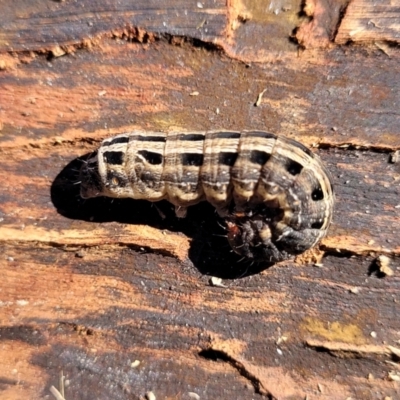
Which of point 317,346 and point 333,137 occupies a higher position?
point 333,137

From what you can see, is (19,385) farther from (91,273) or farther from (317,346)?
(317,346)

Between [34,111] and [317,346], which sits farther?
[34,111]

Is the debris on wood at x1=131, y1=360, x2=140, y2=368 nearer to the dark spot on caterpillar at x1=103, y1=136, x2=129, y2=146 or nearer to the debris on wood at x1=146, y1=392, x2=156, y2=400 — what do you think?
the debris on wood at x1=146, y1=392, x2=156, y2=400

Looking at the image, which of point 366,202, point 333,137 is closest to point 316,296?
point 366,202

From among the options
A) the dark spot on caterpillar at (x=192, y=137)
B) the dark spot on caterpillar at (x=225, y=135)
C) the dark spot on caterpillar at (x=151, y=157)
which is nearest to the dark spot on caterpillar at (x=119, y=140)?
the dark spot on caterpillar at (x=151, y=157)

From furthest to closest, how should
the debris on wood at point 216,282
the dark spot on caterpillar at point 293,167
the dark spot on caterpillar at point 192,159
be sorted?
the debris on wood at point 216,282 → the dark spot on caterpillar at point 192,159 → the dark spot on caterpillar at point 293,167

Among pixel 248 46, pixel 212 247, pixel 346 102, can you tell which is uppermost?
pixel 248 46

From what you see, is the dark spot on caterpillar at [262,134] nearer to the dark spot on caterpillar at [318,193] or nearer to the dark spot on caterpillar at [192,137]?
the dark spot on caterpillar at [192,137]
